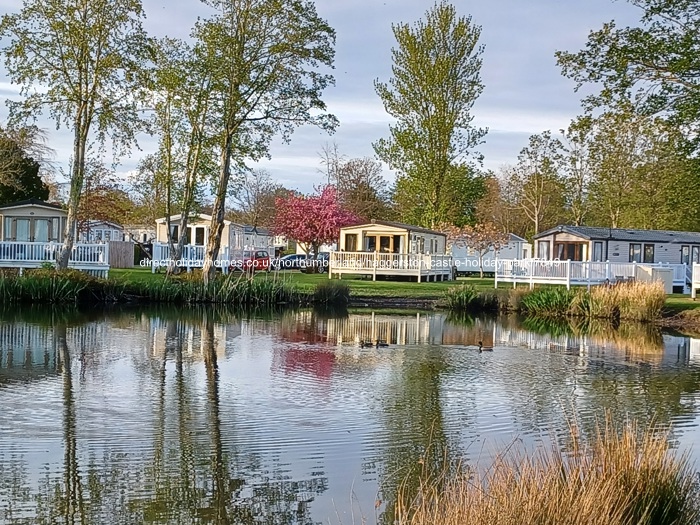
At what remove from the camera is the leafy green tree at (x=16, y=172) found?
44.6 m

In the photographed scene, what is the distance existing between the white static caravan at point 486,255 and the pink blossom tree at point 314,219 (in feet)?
25.6

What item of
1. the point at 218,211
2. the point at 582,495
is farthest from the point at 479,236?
the point at 582,495

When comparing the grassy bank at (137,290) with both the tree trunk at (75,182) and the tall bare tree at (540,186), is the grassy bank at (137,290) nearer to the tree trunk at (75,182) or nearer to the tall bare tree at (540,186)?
the tree trunk at (75,182)

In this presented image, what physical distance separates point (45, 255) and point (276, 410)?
2571cm

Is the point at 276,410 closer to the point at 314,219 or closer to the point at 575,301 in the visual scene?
the point at 575,301

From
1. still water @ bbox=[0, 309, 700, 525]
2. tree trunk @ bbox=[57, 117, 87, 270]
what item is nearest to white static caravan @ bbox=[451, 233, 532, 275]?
tree trunk @ bbox=[57, 117, 87, 270]

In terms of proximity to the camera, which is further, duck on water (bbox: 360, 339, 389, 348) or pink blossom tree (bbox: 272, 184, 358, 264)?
pink blossom tree (bbox: 272, 184, 358, 264)

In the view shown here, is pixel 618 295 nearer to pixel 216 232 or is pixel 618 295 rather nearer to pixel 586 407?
pixel 216 232

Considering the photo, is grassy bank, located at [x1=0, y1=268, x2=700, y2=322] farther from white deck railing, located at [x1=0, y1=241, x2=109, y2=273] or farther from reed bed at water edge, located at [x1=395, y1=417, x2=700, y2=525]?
reed bed at water edge, located at [x1=395, y1=417, x2=700, y2=525]

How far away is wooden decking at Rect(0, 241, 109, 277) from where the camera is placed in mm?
34875

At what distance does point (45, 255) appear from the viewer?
3512 centimetres

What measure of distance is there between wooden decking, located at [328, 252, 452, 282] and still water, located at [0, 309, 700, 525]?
21858 mm

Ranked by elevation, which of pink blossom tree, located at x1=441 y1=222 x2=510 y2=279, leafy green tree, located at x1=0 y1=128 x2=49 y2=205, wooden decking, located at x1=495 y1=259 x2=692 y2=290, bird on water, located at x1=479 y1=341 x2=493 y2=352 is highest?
leafy green tree, located at x1=0 y1=128 x2=49 y2=205

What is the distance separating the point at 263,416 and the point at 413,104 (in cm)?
4320
